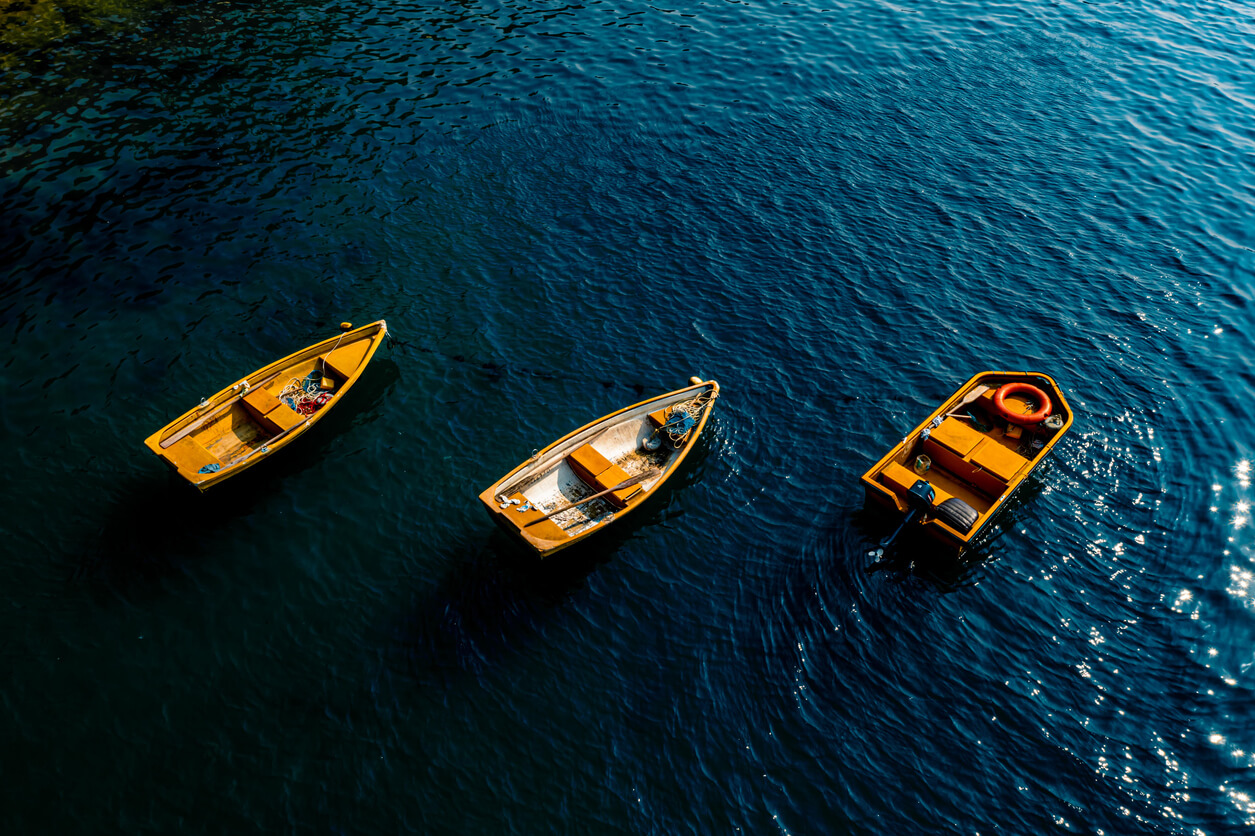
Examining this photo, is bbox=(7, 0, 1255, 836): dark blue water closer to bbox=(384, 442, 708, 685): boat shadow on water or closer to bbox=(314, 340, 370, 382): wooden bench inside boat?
bbox=(384, 442, 708, 685): boat shadow on water

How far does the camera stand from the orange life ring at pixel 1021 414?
39531 mm

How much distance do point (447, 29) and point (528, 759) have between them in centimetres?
6594

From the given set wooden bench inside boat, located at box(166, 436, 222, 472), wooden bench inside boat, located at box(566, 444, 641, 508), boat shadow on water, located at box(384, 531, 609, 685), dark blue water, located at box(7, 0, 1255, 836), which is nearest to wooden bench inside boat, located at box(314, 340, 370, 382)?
dark blue water, located at box(7, 0, 1255, 836)

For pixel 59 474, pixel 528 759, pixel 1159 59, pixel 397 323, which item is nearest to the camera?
pixel 528 759

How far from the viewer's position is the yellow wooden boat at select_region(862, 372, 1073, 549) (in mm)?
35906

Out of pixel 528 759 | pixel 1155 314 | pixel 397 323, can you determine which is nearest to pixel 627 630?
pixel 528 759

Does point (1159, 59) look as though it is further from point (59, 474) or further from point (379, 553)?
point (59, 474)

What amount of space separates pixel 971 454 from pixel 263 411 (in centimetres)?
3550

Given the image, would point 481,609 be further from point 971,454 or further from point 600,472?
point 971,454

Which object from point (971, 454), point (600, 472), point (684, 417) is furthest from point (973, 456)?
point (600, 472)

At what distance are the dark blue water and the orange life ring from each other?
2.93 metres

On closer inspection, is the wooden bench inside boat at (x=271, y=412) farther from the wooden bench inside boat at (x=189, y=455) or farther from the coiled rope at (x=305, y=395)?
the wooden bench inside boat at (x=189, y=455)

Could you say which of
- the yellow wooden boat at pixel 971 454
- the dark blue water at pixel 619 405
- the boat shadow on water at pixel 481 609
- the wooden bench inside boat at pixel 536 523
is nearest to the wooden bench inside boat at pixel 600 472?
the dark blue water at pixel 619 405

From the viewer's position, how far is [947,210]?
2191 inches
